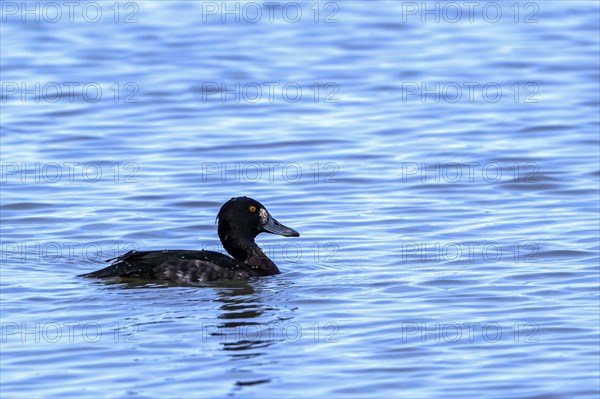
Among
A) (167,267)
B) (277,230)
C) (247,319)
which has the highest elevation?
(277,230)

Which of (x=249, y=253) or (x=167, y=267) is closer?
(x=167, y=267)

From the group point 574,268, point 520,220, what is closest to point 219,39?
point 520,220

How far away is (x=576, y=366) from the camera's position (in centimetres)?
Result: 991

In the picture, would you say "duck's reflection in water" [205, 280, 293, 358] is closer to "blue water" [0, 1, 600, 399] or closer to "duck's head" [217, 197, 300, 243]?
"blue water" [0, 1, 600, 399]

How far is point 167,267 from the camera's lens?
12.5m

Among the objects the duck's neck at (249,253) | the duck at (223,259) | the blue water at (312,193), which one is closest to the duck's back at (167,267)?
the duck at (223,259)

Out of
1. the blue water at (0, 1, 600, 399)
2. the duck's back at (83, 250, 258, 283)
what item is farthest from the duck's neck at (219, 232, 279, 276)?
the duck's back at (83, 250, 258, 283)

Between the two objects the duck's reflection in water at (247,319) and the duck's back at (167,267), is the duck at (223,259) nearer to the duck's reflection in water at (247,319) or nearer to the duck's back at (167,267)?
the duck's back at (167,267)

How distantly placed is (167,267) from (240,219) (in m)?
1.28

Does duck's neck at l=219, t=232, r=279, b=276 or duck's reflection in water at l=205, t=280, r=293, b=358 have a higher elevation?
duck's neck at l=219, t=232, r=279, b=276

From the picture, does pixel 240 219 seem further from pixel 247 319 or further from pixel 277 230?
pixel 247 319

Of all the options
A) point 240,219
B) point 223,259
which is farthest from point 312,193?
point 223,259

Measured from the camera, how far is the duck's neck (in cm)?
1320

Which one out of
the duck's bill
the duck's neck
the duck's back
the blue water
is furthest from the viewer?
the duck's bill
